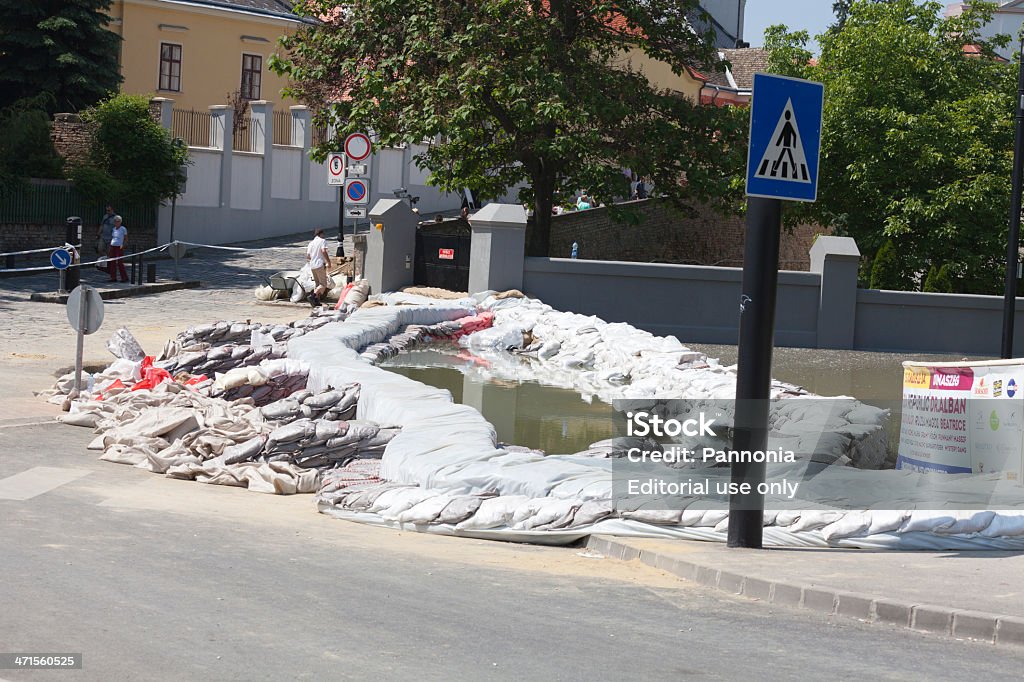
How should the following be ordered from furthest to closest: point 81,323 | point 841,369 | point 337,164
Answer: point 337,164 → point 841,369 → point 81,323

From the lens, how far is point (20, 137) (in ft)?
106

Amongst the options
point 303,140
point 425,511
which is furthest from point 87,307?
point 303,140

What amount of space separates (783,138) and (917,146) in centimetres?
2384

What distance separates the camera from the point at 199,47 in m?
48.2

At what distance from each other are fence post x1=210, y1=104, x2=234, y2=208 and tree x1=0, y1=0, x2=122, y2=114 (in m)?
3.23

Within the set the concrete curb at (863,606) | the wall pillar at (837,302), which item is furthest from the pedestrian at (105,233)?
the concrete curb at (863,606)

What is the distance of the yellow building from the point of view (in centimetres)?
4688

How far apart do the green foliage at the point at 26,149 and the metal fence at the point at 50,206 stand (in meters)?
0.34

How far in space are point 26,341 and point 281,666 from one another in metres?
15.3

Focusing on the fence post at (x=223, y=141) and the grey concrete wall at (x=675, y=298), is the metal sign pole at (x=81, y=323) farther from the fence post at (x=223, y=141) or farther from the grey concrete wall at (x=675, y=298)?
the fence post at (x=223, y=141)

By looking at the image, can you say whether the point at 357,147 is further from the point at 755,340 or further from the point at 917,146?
the point at 755,340

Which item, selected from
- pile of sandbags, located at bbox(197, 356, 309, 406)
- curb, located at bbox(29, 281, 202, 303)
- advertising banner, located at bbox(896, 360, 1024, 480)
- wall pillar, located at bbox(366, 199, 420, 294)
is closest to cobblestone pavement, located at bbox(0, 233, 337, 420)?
curb, located at bbox(29, 281, 202, 303)

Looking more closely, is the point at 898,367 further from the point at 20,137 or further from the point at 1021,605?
the point at 20,137

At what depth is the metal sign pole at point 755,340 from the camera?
805 centimetres
